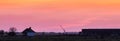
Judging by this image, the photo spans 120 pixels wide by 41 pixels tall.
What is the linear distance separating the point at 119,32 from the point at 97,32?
447 cm

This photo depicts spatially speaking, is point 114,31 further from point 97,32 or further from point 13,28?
point 13,28

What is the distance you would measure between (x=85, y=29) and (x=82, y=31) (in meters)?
0.81

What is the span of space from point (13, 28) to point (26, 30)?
37.9ft

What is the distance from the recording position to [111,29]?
110 metres

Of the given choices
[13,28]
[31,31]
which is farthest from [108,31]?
[13,28]

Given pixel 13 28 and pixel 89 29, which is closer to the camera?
pixel 89 29

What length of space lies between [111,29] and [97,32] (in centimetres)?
500

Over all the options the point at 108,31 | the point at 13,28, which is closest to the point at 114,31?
the point at 108,31

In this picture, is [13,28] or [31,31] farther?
[13,28]

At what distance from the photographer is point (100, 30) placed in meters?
108

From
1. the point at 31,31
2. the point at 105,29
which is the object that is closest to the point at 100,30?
the point at 105,29

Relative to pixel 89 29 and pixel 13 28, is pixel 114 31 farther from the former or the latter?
pixel 13 28

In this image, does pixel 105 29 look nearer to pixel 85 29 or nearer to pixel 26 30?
pixel 85 29

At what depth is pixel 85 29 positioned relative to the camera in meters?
111
